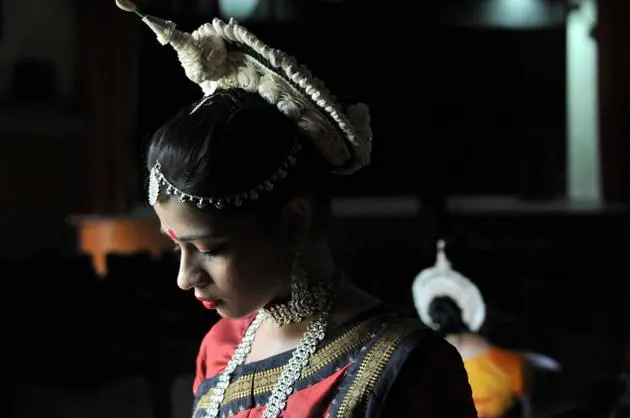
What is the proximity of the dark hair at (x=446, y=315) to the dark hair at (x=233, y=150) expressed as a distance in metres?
0.60

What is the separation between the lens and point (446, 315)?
1.34 m

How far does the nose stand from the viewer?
780 millimetres

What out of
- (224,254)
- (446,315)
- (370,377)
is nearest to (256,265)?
(224,254)

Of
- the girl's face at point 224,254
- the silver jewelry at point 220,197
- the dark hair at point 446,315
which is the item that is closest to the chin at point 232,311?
the girl's face at point 224,254

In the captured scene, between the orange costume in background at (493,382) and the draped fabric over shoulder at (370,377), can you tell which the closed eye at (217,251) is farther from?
the orange costume in background at (493,382)

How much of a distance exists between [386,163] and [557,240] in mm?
536

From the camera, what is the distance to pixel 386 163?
→ 2.30 metres

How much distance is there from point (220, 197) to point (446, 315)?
2.21ft

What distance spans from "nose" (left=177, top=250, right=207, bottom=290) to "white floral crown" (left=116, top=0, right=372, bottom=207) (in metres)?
0.07

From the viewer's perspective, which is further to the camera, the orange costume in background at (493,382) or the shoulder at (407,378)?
the orange costume in background at (493,382)

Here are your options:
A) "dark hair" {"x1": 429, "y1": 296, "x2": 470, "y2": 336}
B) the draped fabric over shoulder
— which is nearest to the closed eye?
the draped fabric over shoulder

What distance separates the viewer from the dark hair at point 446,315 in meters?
1.34

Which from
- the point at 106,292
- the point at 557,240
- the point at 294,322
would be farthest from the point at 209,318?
the point at 557,240

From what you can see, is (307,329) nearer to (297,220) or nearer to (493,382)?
(297,220)
